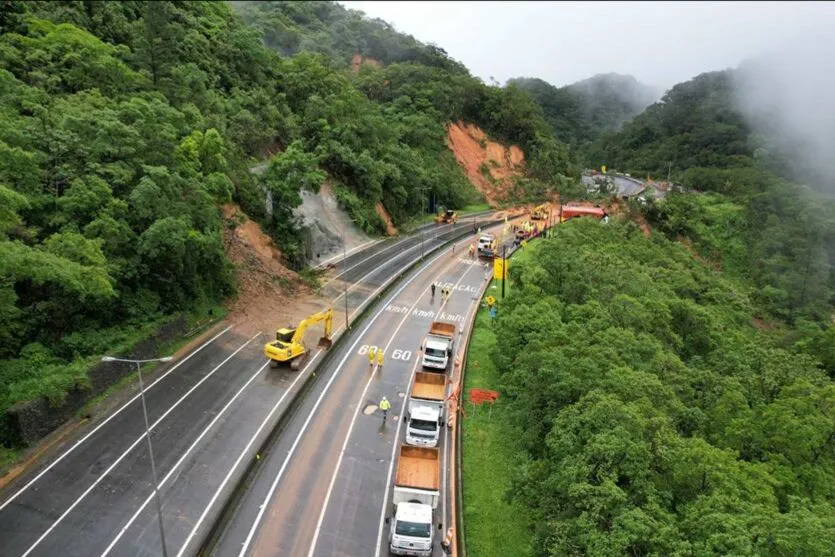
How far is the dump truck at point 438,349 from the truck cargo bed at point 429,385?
2.27 metres

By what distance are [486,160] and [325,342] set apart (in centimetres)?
6964

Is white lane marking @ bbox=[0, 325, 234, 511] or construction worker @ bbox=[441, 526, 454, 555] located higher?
white lane marking @ bbox=[0, 325, 234, 511]

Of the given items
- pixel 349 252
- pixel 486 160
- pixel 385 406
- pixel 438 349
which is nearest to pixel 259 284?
pixel 349 252

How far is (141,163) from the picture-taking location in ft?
112

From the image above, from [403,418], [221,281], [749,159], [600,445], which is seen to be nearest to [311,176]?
[221,281]

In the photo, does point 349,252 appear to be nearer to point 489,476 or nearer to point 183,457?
point 183,457

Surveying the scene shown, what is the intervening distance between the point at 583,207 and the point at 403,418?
57531 mm

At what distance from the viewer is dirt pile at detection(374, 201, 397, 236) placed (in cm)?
6444

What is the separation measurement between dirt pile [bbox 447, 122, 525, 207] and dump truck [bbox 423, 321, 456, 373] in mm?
57455


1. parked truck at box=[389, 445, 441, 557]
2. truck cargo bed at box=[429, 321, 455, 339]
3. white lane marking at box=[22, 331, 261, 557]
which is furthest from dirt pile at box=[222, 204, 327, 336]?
parked truck at box=[389, 445, 441, 557]

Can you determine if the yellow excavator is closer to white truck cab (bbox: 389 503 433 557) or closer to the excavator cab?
the excavator cab

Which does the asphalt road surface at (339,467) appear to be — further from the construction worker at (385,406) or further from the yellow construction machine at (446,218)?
the yellow construction machine at (446,218)

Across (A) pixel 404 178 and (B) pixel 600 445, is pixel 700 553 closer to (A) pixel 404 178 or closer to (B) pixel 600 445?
(B) pixel 600 445

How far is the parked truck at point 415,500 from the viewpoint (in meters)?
20.6
